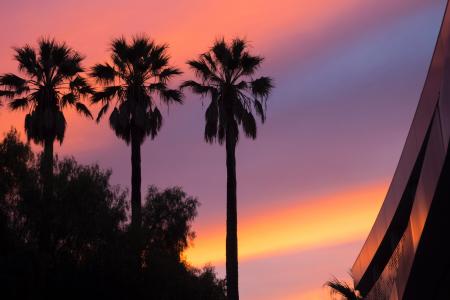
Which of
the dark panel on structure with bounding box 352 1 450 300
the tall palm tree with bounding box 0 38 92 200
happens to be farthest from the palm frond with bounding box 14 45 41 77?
the dark panel on structure with bounding box 352 1 450 300

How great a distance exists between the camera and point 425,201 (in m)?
16.9

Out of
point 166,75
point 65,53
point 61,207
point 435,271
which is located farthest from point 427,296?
point 65,53

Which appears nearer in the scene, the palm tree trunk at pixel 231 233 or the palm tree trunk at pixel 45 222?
the palm tree trunk at pixel 45 222

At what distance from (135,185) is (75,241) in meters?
6.52

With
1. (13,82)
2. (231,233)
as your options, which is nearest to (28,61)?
(13,82)

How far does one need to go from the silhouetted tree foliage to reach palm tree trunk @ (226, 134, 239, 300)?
1.40 m

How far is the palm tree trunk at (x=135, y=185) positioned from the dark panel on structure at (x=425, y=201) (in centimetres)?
976

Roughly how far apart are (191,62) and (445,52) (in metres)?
23.4

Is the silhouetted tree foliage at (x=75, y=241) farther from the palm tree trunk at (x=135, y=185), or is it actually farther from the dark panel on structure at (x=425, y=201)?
the dark panel on structure at (x=425, y=201)

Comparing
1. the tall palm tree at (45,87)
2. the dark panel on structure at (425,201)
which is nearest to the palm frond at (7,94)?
the tall palm tree at (45,87)

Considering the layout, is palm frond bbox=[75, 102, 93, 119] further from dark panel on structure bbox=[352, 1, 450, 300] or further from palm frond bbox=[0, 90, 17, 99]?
dark panel on structure bbox=[352, 1, 450, 300]

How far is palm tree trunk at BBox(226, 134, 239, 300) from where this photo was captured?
3082cm

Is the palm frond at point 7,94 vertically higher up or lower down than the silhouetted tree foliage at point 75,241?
higher up

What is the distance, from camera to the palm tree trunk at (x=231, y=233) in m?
30.8
